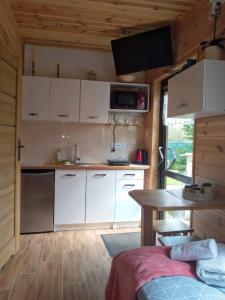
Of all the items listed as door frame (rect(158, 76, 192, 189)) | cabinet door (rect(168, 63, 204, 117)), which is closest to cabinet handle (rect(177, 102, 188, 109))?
cabinet door (rect(168, 63, 204, 117))

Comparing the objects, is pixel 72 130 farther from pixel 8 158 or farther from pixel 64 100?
pixel 8 158

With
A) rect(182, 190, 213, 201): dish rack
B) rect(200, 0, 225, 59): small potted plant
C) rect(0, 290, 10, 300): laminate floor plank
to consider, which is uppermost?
rect(200, 0, 225, 59): small potted plant

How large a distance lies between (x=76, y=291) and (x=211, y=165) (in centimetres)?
160

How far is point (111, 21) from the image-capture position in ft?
10.2

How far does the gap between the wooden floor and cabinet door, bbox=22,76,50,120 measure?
162 cm

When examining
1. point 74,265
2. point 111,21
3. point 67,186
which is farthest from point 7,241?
point 111,21

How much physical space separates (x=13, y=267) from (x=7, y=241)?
262mm

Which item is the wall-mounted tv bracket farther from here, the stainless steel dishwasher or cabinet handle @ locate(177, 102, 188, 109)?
the stainless steel dishwasher

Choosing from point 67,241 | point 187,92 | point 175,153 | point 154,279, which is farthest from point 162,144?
point 154,279

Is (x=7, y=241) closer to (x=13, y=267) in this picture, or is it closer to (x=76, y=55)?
(x=13, y=267)

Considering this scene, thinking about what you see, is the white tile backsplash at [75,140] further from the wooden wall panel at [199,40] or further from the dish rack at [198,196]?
the dish rack at [198,196]

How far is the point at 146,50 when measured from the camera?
314cm

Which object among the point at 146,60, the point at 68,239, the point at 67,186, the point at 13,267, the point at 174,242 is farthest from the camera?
→ the point at 67,186

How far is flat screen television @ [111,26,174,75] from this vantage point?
3039 mm
